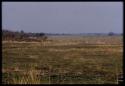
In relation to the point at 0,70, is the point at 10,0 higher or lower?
higher

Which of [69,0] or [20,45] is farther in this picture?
[20,45]

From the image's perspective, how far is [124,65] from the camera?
104 inches

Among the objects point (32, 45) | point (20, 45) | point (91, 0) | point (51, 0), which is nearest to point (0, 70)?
point (51, 0)

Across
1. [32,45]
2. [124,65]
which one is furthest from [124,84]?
[32,45]

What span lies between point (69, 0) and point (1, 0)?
53 centimetres

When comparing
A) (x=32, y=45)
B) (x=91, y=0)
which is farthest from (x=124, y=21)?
(x=32, y=45)

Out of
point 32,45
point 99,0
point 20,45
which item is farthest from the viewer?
point 32,45

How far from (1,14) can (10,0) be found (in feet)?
0.44

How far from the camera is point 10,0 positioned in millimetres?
2619

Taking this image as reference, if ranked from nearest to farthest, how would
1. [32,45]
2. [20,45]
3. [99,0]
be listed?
[99,0]
[20,45]
[32,45]

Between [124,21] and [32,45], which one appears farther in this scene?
[32,45]

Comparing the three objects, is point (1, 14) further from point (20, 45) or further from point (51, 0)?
point (20, 45)

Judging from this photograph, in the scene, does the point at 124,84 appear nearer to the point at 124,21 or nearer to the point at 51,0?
the point at 124,21

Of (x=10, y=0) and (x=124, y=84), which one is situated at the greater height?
(x=10, y=0)
